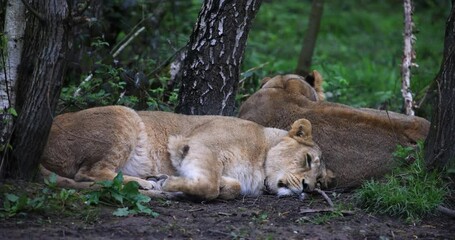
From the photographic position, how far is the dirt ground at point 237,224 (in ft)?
17.5

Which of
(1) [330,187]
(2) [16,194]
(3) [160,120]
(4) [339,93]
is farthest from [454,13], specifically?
(4) [339,93]

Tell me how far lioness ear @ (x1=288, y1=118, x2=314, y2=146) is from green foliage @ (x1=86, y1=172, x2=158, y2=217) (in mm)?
1706

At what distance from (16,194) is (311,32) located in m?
7.29

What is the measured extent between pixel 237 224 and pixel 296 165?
4.52 feet

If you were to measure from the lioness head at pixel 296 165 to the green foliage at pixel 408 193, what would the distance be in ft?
1.56

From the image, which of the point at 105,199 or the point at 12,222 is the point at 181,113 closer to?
the point at 105,199

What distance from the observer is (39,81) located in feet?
18.8

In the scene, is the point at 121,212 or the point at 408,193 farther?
the point at 408,193

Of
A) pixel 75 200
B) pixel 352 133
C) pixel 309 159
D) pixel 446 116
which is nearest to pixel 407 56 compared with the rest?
pixel 352 133

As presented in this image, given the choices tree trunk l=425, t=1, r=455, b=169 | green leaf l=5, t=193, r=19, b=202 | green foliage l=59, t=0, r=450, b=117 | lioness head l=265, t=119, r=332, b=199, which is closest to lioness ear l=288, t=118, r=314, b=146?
lioness head l=265, t=119, r=332, b=199

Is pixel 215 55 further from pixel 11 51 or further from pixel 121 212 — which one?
pixel 121 212

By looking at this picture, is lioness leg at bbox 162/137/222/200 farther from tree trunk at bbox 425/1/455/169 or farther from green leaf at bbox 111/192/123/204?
tree trunk at bbox 425/1/455/169

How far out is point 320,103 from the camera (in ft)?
26.0

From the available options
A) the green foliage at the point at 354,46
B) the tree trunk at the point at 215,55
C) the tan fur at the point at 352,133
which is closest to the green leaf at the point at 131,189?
the tree trunk at the point at 215,55
